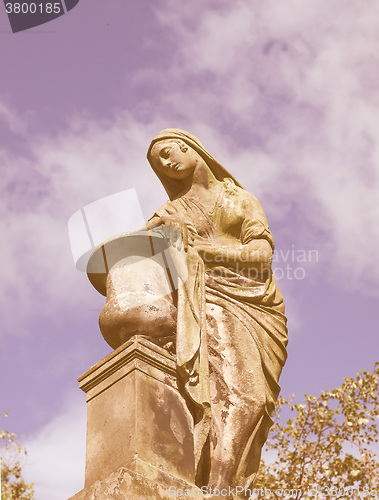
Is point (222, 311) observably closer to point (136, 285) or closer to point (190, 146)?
point (136, 285)

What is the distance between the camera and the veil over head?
658 cm

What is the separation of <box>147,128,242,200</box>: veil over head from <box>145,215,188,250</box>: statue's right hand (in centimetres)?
86

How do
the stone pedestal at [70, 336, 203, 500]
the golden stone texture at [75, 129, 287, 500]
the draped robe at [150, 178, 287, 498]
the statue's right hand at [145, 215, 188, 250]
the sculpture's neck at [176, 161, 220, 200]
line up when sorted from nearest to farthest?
the stone pedestal at [70, 336, 203, 500]
the golden stone texture at [75, 129, 287, 500]
the draped robe at [150, 178, 287, 498]
the statue's right hand at [145, 215, 188, 250]
the sculpture's neck at [176, 161, 220, 200]

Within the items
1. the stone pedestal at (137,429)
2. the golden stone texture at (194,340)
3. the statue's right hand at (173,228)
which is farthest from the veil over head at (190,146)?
the stone pedestal at (137,429)

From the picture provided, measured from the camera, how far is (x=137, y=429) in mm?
4207

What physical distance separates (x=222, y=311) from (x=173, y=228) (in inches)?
30.8

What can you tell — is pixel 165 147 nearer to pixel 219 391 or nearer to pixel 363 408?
pixel 219 391

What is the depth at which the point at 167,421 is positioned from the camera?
4477 mm

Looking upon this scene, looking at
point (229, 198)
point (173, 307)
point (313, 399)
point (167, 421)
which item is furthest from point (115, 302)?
point (313, 399)

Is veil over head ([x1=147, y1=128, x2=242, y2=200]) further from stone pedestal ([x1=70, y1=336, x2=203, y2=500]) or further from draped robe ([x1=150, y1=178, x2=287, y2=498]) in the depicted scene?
stone pedestal ([x1=70, y1=336, x2=203, y2=500])

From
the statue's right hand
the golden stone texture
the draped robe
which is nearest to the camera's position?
the golden stone texture

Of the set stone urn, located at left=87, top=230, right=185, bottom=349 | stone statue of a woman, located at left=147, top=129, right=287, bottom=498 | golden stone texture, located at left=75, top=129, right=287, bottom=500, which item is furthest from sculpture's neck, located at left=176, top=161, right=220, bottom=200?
stone urn, located at left=87, top=230, right=185, bottom=349

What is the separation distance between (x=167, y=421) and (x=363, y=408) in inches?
314

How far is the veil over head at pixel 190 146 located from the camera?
6578 mm
